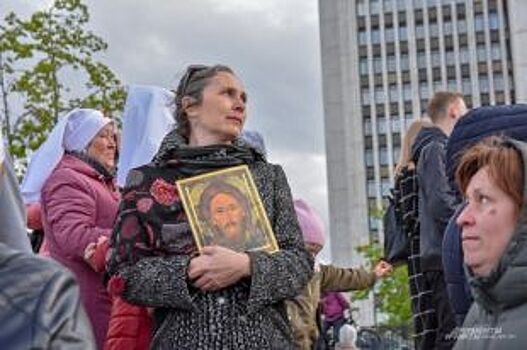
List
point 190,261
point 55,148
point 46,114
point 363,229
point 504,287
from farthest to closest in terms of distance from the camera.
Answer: point 363,229 < point 46,114 < point 55,148 < point 190,261 < point 504,287

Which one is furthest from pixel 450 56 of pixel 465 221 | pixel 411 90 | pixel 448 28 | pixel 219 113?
pixel 465 221

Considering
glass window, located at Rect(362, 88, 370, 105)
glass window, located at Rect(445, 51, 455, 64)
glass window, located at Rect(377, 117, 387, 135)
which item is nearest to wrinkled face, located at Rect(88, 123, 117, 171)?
glass window, located at Rect(377, 117, 387, 135)

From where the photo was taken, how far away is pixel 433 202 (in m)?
5.00

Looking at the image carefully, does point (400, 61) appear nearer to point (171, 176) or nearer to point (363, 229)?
point (363, 229)

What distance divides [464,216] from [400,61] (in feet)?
363

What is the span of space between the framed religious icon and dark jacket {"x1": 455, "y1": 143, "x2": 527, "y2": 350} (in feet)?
2.72

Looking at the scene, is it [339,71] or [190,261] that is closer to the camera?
[190,261]

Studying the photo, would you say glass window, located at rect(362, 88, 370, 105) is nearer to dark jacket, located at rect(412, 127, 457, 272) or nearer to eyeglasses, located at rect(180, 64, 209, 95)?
dark jacket, located at rect(412, 127, 457, 272)

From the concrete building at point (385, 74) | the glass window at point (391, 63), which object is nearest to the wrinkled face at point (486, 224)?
the concrete building at point (385, 74)

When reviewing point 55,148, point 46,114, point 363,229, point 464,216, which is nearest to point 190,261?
point 464,216

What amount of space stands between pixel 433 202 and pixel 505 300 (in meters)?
2.29

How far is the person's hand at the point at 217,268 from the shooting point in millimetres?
3303

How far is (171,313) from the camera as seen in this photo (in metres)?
3.42

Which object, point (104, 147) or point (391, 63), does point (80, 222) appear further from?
point (391, 63)
